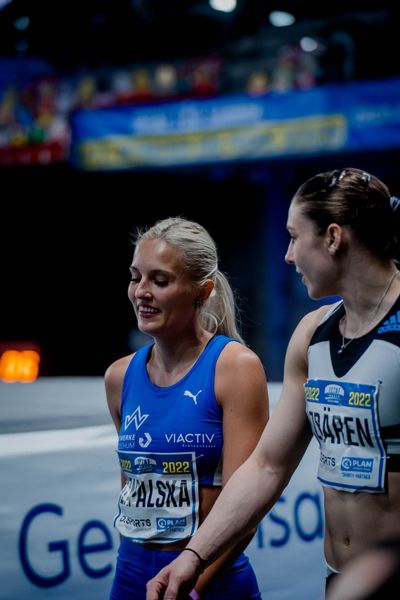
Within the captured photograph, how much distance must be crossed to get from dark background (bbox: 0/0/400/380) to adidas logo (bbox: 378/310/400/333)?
22.9 feet

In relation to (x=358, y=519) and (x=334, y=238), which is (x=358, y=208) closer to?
(x=334, y=238)

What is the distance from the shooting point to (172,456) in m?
2.12

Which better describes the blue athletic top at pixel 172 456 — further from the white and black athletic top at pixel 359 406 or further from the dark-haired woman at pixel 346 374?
the white and black athletic top at pixel 359 406

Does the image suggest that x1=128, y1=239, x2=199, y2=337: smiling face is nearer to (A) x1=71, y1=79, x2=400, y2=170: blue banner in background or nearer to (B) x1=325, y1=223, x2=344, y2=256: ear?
(B) x1=325, y1=223, x2=344, y2=256: ear

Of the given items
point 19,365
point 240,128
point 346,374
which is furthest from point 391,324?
point 240,128

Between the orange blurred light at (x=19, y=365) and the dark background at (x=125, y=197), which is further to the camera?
the dark background at (x=125, y=197)

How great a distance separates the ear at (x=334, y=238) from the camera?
6.10 ft

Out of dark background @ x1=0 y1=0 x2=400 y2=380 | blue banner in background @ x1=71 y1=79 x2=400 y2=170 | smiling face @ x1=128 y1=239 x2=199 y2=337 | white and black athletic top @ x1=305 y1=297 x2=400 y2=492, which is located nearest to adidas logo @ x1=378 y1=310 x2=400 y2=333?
white and black athletic top @ x1=305 y1=297 x2=400 y2=492

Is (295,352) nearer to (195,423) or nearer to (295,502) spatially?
(195,423)

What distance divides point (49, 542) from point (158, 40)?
9.91 meters

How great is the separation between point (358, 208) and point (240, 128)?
298 inches

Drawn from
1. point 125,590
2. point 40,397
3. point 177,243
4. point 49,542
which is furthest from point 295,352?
point 40,397

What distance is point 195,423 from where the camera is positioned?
2.12 metres

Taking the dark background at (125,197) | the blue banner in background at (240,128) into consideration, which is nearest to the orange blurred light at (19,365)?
the dark background at (125,197)
